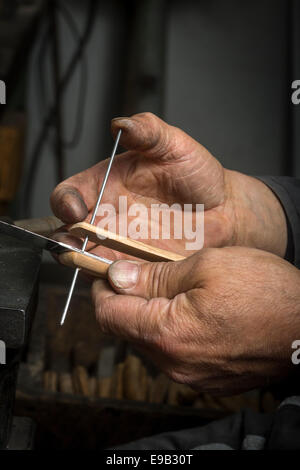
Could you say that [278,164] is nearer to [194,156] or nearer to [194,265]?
[194,156]

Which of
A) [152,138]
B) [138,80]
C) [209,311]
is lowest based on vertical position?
[209,311]

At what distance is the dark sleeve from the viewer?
120 cm

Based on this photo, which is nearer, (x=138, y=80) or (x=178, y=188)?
(x=178, y=188)

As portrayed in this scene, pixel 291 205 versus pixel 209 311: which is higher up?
pixel 291 205

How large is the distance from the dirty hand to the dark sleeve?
33 centimetres

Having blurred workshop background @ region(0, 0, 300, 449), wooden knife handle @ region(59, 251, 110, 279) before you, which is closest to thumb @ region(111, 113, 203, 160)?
wooden knife handle @ region(59, 251, 110, 279)

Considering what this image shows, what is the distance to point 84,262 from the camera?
0.88m

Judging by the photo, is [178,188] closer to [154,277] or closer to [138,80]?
[154,277]

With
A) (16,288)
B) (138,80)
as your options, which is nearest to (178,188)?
(16,288)

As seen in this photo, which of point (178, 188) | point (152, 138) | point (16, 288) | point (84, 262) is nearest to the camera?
point (16, 288)

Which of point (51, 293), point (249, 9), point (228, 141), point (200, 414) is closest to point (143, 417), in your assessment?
point (200, 414)

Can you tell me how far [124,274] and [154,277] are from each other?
57mm

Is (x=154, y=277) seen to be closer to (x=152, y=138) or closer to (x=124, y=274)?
(x=124, y=274)

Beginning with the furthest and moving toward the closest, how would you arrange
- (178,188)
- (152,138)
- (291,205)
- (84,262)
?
(291,205), (178,188), (152,138), (84,262)
